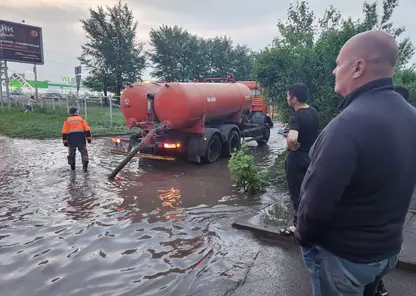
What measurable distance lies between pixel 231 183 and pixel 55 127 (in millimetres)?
12549

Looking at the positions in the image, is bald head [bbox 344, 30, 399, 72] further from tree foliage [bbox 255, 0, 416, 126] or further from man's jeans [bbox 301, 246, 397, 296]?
tree foliage [bbox 255, 0, 416, 126]

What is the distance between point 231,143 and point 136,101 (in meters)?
3.20

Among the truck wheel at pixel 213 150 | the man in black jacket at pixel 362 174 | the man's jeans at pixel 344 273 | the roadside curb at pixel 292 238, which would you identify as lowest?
the roadside curb at pixel 292 238

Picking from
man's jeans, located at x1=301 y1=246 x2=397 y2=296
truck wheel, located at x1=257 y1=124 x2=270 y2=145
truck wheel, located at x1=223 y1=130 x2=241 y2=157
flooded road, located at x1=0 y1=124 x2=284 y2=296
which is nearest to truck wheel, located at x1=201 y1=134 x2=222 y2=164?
truck wheel, located at x1=223 y1=130 x2=241 y2=157

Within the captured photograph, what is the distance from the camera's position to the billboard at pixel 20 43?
918 inches

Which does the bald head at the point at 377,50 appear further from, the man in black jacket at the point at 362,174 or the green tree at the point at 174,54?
the green tree at the point at 174,54

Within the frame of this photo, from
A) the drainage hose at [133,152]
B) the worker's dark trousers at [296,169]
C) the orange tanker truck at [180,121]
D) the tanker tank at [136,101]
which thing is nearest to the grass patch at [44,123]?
the tanker tank at [136,101]

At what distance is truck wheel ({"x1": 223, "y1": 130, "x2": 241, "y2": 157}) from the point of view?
10.4m

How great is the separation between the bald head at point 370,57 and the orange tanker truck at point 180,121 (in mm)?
7021

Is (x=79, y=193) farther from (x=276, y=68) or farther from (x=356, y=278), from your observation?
(x=356, y=278)

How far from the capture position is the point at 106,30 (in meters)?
32.2

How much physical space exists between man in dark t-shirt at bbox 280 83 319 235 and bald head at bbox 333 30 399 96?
2204 millimetres

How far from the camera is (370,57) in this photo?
1547 millimetres

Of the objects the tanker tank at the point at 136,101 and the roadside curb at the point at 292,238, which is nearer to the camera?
the roadside curb at the point at 292,238
